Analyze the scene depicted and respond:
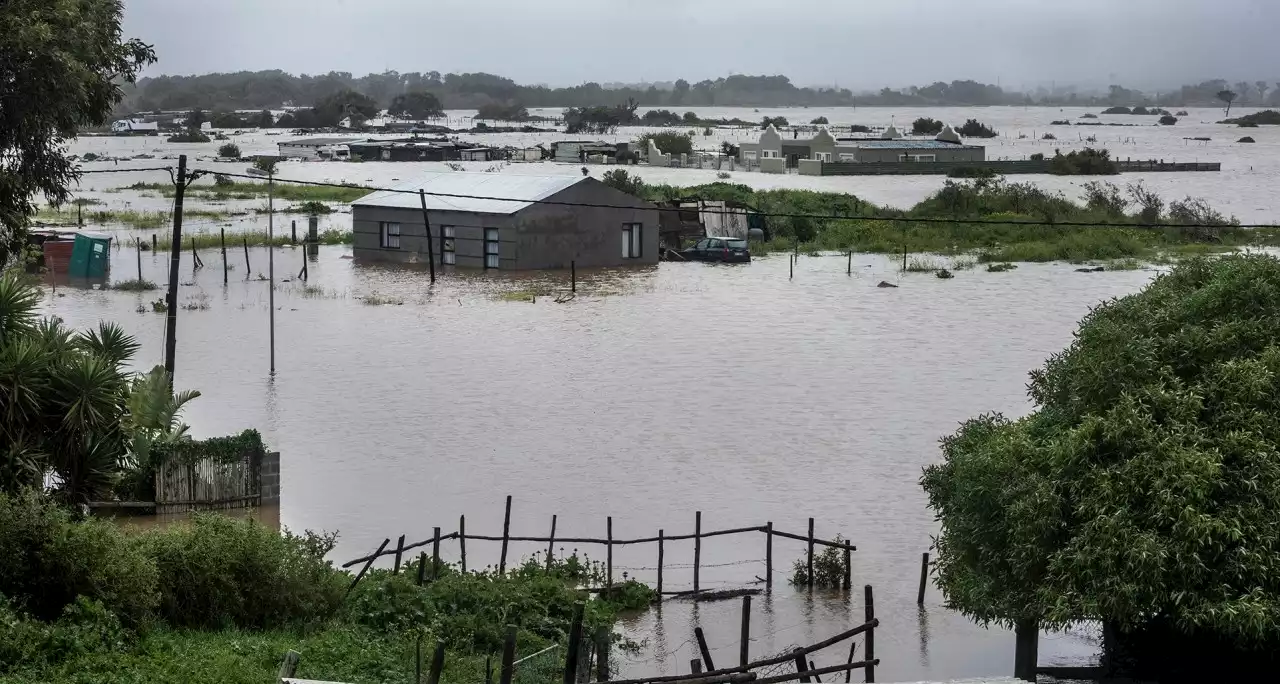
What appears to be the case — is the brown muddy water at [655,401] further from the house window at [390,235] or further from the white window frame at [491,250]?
the house window at [390,235]

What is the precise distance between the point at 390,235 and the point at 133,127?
5313 inches

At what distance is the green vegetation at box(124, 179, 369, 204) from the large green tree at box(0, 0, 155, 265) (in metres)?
58.3

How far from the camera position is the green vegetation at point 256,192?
78062mm

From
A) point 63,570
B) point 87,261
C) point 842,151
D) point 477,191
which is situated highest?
point 842,151

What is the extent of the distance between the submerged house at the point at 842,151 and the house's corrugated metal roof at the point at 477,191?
4641 centimetres

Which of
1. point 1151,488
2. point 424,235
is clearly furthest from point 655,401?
point 424,235

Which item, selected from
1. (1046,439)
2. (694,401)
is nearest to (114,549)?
(1046,439)

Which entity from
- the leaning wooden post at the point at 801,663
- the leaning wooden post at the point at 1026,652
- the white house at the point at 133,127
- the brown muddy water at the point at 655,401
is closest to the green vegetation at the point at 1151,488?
the leaning wooden post at the point at 1026,652

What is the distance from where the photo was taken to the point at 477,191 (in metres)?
50.3

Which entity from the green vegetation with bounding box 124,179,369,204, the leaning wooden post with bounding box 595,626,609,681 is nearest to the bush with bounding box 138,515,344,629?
the leaning wooden post with bounding box 595,626,609,681

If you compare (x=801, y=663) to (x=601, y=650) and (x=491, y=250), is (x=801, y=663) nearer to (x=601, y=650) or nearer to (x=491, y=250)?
(x=601, y=650)

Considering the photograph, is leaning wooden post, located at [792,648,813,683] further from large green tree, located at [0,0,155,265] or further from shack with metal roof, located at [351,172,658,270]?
shack with metal roof, located at [351,172,658,270]

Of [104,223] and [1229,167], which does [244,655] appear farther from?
[1229,167]

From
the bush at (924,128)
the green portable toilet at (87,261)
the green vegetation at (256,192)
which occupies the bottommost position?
the green portable toilet at (87,261)
